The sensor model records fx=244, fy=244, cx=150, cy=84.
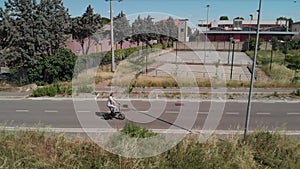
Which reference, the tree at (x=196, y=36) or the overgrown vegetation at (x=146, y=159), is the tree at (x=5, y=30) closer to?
the overgrown vegetation at (x=146, y=159)

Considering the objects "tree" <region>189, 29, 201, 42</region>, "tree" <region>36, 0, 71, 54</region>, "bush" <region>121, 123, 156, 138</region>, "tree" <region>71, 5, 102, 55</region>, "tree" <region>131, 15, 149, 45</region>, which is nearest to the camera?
"bush" <region>121, 123, 156, 138</region>

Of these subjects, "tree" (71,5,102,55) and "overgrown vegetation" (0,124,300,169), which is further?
"tree" (71,5,102,55)

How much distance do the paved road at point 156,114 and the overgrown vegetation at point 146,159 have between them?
9.25 ft

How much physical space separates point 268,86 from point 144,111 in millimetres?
11263

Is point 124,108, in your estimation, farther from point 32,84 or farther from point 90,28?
point 90,28

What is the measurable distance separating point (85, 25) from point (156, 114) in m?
18.4

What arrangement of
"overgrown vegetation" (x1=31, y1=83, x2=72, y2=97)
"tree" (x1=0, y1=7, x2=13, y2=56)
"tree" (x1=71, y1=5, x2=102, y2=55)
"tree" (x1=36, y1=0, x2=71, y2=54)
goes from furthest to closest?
"tree" (x1=71, y1=5, x2=102, y2=55)
"tree" (x1=36, y1=0, x2=71, y2=54)
"tree" (x1=0, y1=7, x2=13, y2=56)
"overgrown vegetation" (x1=31, y1=83, x2=72, y2=97)

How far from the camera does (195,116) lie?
12086mm

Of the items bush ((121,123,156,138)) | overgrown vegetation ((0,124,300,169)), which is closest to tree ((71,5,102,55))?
overgrown vegetation ((0,124,300,169))

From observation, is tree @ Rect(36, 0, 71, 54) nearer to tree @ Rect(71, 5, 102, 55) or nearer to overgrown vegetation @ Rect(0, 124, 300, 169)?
tree @ Rect(71, 5, 102, 55)

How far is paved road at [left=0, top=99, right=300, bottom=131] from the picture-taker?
1088cm

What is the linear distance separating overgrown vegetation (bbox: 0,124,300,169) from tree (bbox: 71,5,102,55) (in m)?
21.0

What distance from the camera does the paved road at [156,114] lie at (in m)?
10.9

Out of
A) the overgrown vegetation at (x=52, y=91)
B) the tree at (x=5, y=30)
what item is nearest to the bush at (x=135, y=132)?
the overgrown vegetation at (x=52, y=91)
